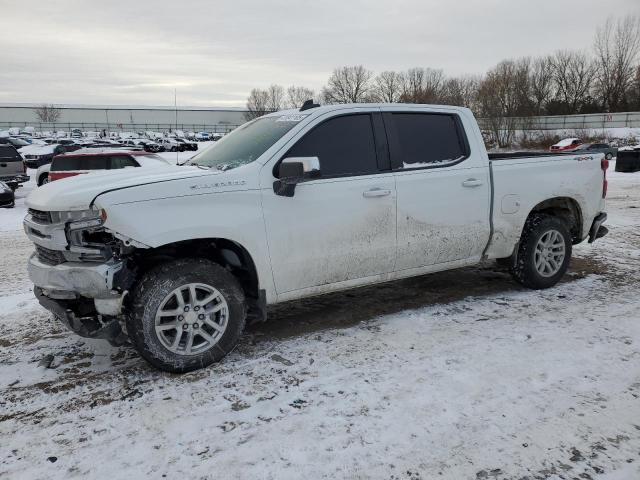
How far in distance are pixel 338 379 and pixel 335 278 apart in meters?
0.97

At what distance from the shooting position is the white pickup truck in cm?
349

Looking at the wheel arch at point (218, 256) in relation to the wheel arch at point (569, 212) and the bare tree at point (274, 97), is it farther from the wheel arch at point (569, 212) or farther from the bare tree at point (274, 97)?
the bare tree at point (274, 97)

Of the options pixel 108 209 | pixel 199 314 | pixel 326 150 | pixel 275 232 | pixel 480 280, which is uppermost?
pixel 326 150

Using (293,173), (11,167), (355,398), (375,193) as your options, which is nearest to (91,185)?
(293,173)

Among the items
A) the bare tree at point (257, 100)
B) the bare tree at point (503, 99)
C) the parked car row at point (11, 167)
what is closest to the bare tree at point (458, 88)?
the bare tree at point (503, 99)

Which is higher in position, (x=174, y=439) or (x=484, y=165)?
(x=484, y=165)

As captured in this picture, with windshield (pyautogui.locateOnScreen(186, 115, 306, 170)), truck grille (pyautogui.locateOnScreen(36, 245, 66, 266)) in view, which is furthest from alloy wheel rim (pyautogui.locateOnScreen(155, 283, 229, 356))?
windshield (pyautogui.locateOnScreen(186, 115, 306, 170))

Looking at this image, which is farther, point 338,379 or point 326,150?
point 326,150

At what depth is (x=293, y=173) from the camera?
3746 millimetres

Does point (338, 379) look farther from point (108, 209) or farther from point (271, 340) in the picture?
point (108, 209)

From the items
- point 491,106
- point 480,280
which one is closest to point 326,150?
point 480,280

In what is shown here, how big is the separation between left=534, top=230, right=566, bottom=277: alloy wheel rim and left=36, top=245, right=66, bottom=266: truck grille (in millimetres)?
4498

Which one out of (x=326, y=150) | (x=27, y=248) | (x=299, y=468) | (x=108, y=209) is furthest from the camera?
(x=27, y=248)

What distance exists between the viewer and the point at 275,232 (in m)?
3.92
